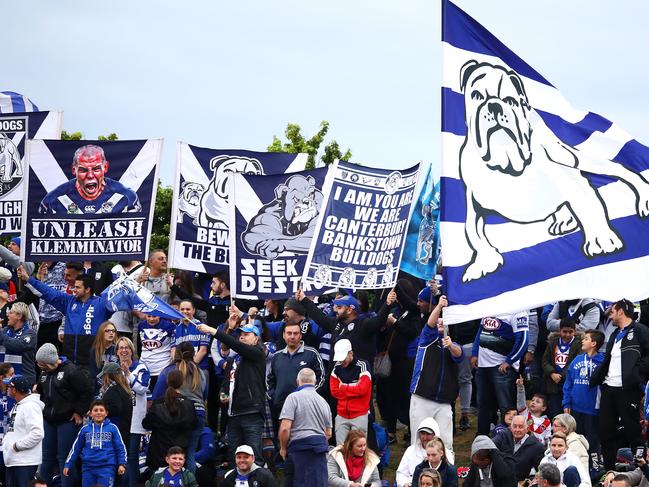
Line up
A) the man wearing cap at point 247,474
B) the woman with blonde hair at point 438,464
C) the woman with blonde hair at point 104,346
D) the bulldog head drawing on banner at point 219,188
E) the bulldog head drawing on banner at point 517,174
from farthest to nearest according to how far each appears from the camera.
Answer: the bulldog head drawing on banner at point 219,188 → the woman with blonde hair at point 104,346 → the man wearing cap at point 247,474 → the woman with blonde hair at point 438,464 → the bulldog head drawing on banner at point 517,174

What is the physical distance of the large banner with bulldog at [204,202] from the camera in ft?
59.7

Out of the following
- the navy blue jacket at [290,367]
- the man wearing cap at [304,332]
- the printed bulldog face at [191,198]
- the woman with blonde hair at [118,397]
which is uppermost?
the printed bulldog face at [191,198]

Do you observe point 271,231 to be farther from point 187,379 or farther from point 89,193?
point 89,193

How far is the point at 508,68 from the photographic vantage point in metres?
13.1

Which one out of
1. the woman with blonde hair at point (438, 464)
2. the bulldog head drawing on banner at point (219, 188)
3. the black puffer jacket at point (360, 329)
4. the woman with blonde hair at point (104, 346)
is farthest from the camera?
the bulldog head drawing on banner at point (219, 188)

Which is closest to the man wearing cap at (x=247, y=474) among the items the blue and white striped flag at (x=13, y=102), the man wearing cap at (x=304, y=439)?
the man wearing cap at (x=304, y=439)

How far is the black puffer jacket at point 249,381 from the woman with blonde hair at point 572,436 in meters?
3.69

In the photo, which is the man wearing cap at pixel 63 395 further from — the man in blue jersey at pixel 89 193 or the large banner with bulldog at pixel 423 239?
the large banner with bulldog at pixel 423 239

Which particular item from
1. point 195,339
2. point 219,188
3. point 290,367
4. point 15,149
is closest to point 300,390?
point 290,367

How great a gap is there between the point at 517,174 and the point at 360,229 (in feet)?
11.8

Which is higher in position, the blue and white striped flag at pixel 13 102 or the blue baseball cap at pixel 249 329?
the blue and white striped flag at pixel 13 102

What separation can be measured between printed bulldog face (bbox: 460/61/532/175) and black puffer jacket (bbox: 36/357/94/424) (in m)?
6.63

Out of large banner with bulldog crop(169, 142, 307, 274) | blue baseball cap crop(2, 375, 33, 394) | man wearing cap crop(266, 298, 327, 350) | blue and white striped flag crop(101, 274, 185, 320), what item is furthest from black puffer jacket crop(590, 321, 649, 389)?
blue baseball cap crop(2, 375, 33, 394)

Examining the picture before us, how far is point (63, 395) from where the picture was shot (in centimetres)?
1684
